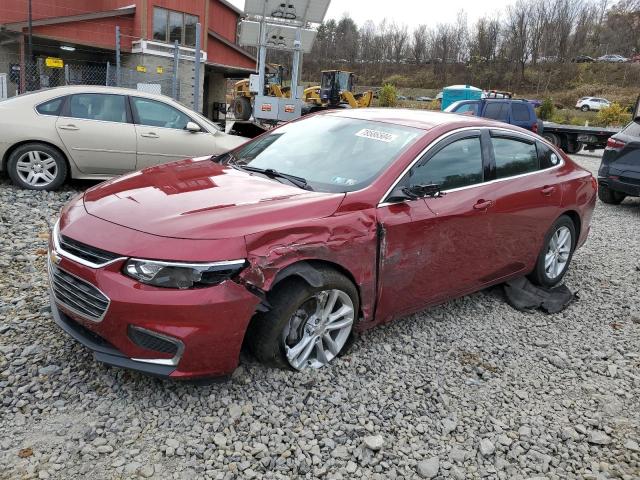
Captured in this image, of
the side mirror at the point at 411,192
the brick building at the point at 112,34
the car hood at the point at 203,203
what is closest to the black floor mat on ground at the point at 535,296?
the side mirror at the point at 411,192

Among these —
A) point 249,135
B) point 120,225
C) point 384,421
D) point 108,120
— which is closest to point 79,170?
point 108,120

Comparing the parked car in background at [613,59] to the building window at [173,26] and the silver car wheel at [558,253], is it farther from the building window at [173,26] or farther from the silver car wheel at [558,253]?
the silver car wheel at [558,253]

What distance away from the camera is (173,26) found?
26047 millimetres

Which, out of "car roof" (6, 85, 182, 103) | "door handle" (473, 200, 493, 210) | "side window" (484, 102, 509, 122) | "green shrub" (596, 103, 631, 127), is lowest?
"door handle" (473, 200, 493, 210)

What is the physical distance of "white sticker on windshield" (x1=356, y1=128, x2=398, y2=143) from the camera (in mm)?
3882

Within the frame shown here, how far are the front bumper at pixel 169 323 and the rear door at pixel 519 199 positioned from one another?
2.29 meters

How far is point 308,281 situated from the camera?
2.99 meters

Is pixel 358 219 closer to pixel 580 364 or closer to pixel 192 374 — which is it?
pixel 192 374

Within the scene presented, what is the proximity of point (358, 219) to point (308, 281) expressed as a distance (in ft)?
1.78

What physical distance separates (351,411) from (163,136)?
5535 mm

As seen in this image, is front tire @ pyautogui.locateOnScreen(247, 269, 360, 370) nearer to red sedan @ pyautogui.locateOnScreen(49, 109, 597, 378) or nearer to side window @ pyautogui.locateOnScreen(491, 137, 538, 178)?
red sedan @ pyautogui.locateOnScreen(49, 109, 597, 378)

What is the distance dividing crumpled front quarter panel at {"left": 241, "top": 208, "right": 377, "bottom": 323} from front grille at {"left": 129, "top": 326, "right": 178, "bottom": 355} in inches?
19.3

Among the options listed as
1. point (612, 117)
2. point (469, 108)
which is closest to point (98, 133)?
point (469, 108)

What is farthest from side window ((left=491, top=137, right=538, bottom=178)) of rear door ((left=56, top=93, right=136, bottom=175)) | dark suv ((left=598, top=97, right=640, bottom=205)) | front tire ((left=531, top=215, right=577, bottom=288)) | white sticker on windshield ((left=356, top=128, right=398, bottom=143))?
dark suv ((left=598, top=97, right=640, bottom=205))
